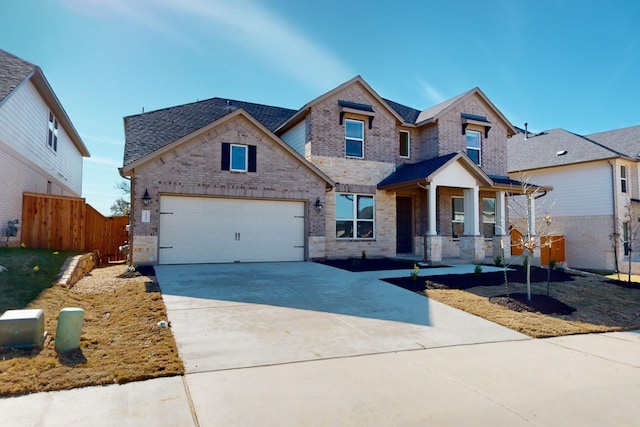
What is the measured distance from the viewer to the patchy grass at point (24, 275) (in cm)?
657

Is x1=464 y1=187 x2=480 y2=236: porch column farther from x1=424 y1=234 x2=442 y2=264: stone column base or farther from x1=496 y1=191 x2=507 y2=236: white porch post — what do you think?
x1=496 y1=191 x2=507 y2=236: white porch post

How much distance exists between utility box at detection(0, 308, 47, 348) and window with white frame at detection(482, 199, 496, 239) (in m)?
17.5

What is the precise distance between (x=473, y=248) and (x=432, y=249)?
7.82 ft

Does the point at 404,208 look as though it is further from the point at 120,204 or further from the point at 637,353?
the point at 120,204

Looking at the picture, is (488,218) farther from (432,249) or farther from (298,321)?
(298,321)

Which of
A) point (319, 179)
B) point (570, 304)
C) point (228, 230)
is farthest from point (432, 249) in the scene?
point (228, 230)

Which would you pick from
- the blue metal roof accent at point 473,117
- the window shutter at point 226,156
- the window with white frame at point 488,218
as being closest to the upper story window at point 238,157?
the window shutter at point 226,156

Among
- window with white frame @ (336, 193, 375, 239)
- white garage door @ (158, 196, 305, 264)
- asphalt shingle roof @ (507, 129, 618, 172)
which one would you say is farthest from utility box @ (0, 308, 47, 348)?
asphalt shingle roof @ (507, 129, 618, 172)

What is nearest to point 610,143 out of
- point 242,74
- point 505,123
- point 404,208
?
point 505,123

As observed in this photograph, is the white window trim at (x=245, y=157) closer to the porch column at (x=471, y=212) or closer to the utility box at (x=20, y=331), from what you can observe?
the utility box at (x=20, y=331)

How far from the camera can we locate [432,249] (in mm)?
14461

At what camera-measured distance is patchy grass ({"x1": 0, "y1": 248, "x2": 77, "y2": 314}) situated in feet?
21.5

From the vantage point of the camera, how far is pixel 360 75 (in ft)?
53.4

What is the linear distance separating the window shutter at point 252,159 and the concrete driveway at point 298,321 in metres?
4.58
